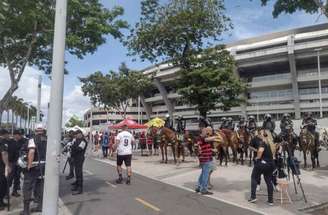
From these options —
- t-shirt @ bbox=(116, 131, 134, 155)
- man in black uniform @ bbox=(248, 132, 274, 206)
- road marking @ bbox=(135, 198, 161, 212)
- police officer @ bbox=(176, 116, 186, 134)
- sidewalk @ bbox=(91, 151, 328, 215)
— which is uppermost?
police officer @ bbox=(176, 116, 186, 134)

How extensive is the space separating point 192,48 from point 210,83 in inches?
103

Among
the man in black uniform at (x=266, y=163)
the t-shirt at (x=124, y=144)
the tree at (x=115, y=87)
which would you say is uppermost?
the tree at (x=115, y=87)

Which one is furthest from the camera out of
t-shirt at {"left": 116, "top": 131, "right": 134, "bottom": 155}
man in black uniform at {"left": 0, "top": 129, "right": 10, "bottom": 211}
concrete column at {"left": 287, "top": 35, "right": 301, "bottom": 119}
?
concrete column at {"left": 287, "top": 35, "right": 301, "bottom": 119}

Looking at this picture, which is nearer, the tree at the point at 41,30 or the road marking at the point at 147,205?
the road marking at the point at 147,205

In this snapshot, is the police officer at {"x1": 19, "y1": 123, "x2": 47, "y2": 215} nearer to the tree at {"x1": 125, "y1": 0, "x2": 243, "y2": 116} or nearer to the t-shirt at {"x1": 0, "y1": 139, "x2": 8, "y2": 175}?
the t-shirt at {"x1": 0, "y1": 139, "x2": 8, "y2": 175}

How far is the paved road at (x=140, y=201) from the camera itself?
11.3 m

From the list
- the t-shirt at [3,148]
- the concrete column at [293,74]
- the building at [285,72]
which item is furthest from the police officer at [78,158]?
the concrete column at [293,74]

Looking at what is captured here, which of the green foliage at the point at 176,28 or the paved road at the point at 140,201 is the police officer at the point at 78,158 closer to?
the paved road at the point at 140,201

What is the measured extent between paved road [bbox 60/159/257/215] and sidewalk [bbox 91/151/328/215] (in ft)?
2.19

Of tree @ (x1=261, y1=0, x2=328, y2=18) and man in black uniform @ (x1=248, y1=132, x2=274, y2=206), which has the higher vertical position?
tree @ (x1=261, y1=0, x2=328, y2=18)

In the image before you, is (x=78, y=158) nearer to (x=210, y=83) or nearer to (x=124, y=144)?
(x=124, y=144)

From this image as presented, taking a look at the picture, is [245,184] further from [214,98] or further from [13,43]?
[214,98]

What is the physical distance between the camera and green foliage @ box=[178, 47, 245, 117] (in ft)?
98.5

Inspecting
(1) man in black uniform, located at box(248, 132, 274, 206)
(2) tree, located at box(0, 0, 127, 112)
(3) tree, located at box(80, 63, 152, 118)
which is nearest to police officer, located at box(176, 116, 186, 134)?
(2) tree, located at box(0, 0, 127, 112)
